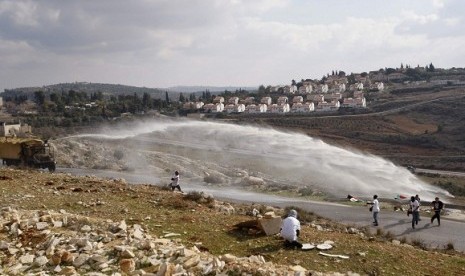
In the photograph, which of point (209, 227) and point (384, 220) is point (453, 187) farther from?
point (209, 227)

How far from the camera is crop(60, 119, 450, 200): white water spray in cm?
3850

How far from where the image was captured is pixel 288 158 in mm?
49062

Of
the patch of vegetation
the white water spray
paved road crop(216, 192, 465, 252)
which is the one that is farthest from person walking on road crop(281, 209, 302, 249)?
the patch of vegetation

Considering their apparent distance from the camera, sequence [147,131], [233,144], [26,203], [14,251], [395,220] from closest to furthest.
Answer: [14,251] → [26,203] → [395,220] → [233,144] → [147,131]

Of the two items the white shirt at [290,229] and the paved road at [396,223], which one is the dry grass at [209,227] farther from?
the paved road at [396,223]

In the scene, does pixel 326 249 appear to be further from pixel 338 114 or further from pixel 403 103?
pixel 403 103

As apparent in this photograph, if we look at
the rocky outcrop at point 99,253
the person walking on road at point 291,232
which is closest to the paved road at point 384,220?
the person walking on road at point 291,232

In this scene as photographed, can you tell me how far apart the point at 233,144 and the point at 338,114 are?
55.8m

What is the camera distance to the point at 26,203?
16875 millimetres

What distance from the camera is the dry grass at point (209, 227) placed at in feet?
37.5

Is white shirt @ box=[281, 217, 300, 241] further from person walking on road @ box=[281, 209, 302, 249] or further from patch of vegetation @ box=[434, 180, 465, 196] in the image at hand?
patch of vegetation @ box=[434, 180, 465, 196]

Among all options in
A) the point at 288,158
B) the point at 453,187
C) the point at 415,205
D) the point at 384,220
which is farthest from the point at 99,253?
the point at 453,187

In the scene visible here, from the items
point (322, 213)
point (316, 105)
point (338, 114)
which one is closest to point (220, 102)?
point (316, 105)

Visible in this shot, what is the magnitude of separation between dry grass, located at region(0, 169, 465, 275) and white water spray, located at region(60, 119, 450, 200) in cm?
1851
